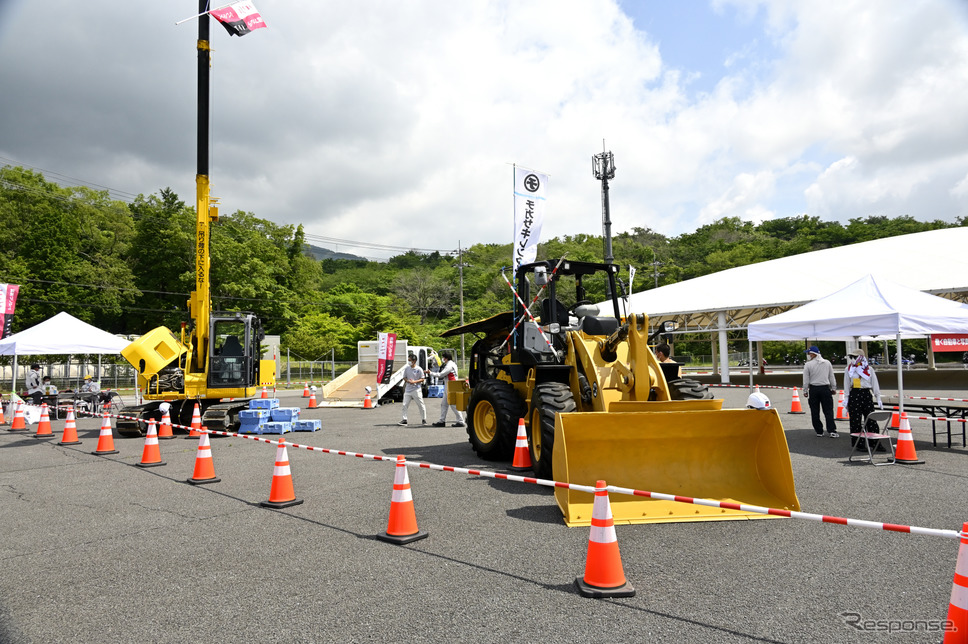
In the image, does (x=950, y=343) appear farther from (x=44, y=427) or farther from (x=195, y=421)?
(x=44, y=427)

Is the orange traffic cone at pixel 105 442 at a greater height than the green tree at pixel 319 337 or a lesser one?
lesser

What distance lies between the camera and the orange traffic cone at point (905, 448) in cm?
872

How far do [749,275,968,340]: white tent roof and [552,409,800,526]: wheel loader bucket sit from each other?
6.50m

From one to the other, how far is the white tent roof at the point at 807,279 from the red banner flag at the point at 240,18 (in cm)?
2194

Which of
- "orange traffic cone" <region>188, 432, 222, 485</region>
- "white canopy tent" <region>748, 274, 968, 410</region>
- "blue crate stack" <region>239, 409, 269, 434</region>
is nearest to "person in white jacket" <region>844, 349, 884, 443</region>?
"white canopy tent" <region>748, 274, 968, 410</region>

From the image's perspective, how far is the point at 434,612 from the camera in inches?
151

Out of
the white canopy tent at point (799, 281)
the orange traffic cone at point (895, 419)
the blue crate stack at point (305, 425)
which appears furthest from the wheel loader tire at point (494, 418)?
the white canopy tent at point (799, 281)

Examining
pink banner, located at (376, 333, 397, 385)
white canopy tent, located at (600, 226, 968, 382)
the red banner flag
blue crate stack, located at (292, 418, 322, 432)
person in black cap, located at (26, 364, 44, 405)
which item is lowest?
blue crate stack, located at (292, 418, 322, 432)

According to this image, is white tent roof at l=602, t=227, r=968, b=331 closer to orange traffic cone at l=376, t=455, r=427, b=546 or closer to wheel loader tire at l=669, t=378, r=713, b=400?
wheel loader tire at l=669, t=378, r=713, b=400

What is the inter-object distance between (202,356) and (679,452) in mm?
12180

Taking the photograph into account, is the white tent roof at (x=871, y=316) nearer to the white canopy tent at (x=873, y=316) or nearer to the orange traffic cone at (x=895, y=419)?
the white canopy tent at (x=873, y=316)

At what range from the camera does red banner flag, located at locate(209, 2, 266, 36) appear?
15352 mm

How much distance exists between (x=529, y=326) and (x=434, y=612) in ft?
15.9

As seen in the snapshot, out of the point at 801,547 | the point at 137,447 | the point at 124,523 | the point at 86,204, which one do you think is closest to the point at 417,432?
the point at 137,447
